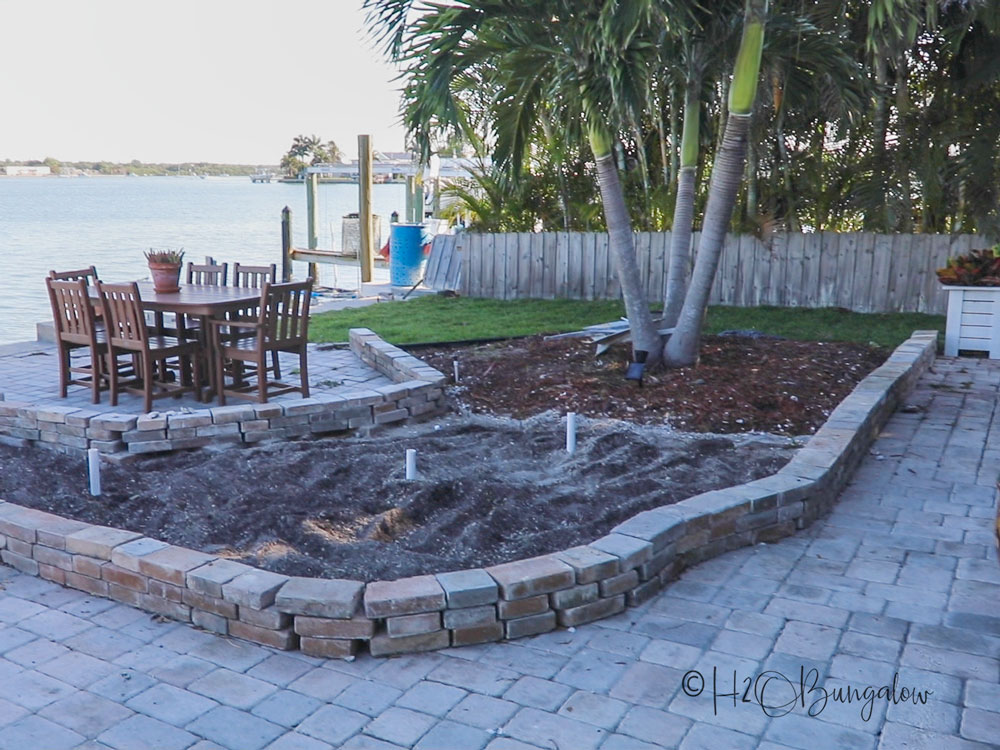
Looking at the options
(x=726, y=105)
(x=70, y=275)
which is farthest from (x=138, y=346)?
(x=726, y=105)

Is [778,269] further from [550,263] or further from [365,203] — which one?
[365,203]

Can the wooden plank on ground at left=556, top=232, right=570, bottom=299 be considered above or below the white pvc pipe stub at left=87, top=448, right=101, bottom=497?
above

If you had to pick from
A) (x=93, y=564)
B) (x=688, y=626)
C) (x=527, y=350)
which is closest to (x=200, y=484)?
(x=93, y=564)

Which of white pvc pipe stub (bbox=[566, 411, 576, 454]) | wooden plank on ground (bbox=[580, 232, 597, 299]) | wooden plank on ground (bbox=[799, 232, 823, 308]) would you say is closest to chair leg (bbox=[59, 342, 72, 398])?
white pvc pipe stub (bbox=[566, 411, 576, 454])

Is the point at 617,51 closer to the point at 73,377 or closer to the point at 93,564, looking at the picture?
the point at 93,564

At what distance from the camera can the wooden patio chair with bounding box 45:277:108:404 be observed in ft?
22.0

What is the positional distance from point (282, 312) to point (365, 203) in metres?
11.3

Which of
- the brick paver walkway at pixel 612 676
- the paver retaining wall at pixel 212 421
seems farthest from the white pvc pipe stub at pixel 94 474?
the paver retaining wall at pixel 212 421

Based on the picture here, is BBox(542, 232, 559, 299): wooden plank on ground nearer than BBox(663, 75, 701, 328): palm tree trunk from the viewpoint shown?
No

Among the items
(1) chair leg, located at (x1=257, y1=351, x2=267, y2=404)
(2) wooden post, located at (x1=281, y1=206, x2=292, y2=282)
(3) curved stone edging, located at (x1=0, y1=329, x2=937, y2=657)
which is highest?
(2) wooden post, located at (x1=281, y1=206, x2=292, y2=282)

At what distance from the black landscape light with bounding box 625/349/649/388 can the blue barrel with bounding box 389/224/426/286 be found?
950 centimetres

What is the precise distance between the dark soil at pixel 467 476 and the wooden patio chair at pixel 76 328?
1.37 m

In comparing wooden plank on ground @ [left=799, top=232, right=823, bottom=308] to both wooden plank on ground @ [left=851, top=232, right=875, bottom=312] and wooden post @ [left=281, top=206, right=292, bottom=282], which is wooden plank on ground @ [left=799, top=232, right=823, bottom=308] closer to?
wooden plank on ground @ [left=851, top=232, right=875, bottom=312]

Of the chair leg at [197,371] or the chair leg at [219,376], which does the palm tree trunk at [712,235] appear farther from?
the chair leg at [197,371]
